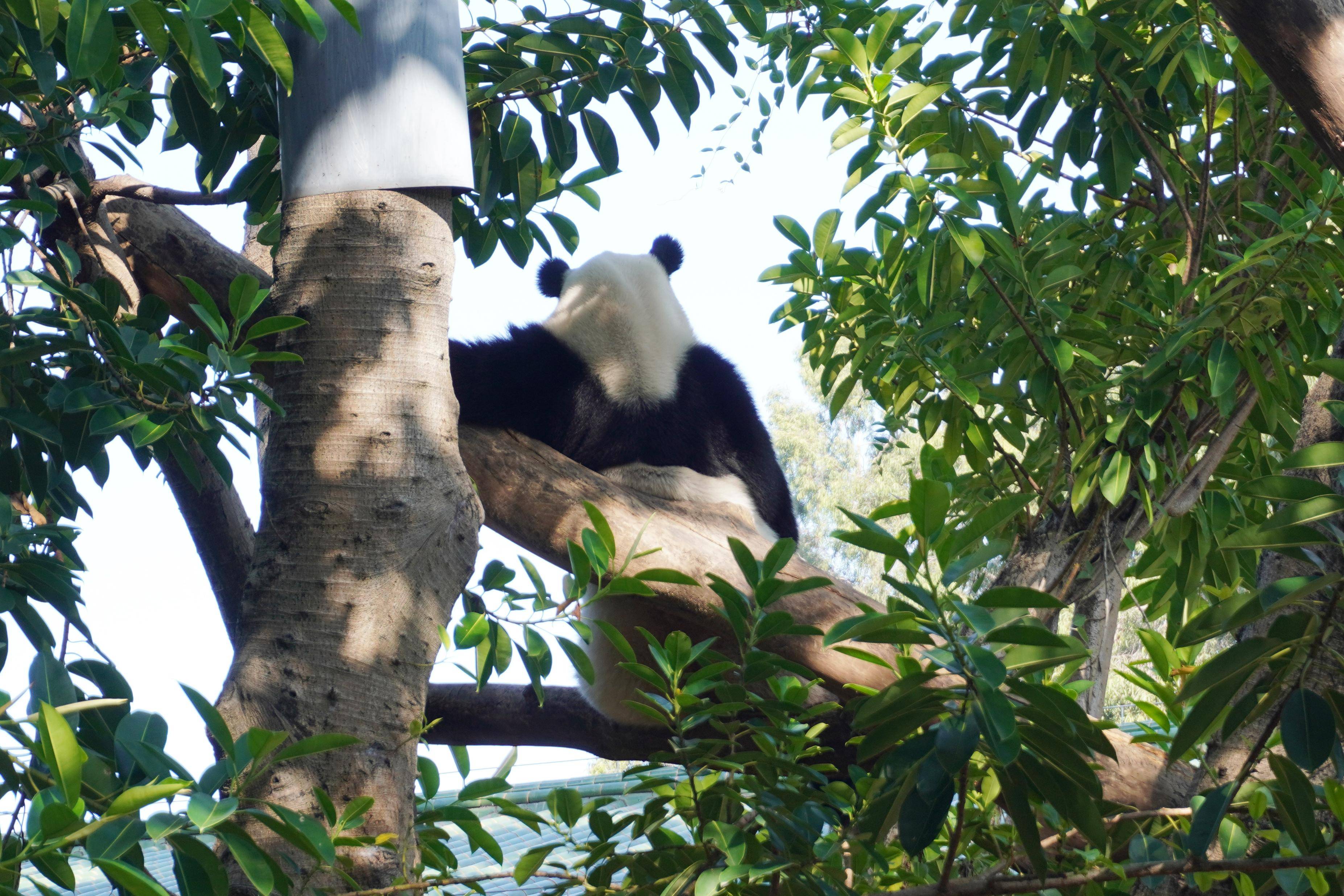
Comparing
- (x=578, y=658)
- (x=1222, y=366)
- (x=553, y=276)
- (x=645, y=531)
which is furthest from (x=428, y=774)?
(x=553, y=276)

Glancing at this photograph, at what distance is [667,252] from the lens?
3643 millimetres

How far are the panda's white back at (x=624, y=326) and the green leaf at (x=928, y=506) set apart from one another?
74.7 inches

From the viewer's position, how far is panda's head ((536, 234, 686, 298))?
3412mm

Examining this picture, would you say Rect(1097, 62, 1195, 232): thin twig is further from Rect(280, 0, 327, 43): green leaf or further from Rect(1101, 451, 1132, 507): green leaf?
Rect(280, 0, 327, 43): green leaf

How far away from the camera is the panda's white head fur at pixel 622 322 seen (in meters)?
2.97

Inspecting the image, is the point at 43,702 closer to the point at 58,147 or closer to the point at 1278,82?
the point at 58,147

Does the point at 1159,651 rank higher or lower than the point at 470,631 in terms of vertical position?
lower

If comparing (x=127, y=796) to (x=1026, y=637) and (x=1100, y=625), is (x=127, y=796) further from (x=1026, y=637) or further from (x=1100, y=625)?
(x=1100, y=625)

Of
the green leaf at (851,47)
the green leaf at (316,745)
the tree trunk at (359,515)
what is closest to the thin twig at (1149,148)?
the green leaf at (851,47)

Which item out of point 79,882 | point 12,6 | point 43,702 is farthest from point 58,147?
point 79,882

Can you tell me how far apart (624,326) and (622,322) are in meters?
0.02

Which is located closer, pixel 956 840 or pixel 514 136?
pixel 956 840

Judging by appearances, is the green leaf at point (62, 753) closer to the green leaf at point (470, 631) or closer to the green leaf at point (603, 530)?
the green leaf at point (470, 631)

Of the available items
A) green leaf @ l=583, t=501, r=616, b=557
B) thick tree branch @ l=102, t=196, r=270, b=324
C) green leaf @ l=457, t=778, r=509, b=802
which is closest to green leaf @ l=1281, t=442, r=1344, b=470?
green leaf @ l=583, t=501, r=616, b=557
